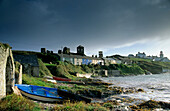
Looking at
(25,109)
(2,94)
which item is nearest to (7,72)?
(2,94)

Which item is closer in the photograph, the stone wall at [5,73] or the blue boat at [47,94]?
the stone wall at [5,73]

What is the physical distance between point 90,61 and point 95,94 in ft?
241

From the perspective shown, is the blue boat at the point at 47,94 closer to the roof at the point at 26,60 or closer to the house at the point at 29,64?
the house at the point at 29,64

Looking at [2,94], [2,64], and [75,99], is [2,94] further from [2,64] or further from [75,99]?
[75,99]

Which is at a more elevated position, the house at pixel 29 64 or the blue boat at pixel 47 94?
the house at pixel 29 64

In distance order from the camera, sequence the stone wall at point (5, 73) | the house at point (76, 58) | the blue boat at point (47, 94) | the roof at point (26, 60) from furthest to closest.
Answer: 1. the house at point (76, 58)
2. the roof at point (26, 60)
3. the blue boat at point (47, 94)
4. the stone wall at point (5, 73)

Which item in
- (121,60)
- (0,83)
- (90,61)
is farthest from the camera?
(121,60)

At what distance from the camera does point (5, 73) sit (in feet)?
30.9

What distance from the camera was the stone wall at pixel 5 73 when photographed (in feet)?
26.5

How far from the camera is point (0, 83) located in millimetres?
7945

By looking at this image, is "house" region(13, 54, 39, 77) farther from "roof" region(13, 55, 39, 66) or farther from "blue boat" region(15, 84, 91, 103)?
"blue boat" region(15, 84, 91, 103)

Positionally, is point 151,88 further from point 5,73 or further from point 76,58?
point 76,58

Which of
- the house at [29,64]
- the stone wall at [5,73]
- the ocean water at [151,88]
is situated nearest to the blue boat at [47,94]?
the stone wall at [5,73]

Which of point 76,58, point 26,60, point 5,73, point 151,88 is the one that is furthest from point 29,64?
point 76,58
